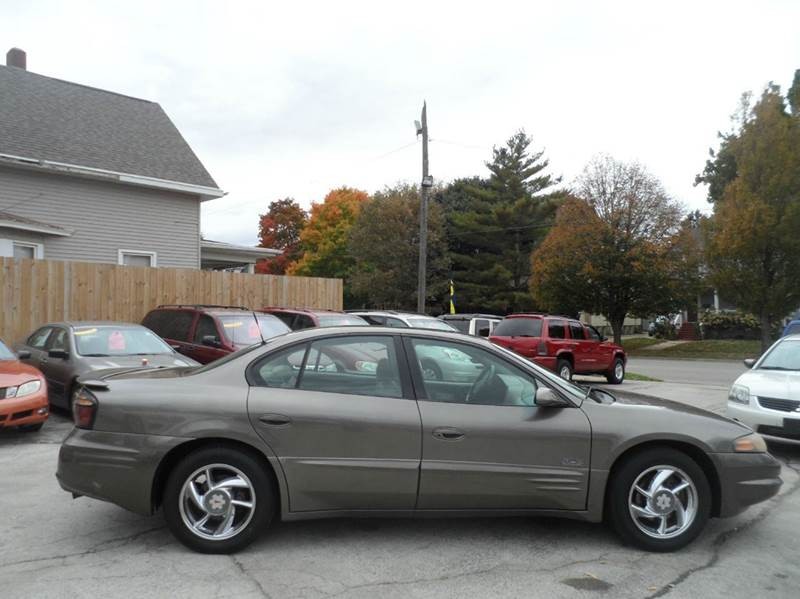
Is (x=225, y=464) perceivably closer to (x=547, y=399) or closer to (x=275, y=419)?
(x=275, y=419)

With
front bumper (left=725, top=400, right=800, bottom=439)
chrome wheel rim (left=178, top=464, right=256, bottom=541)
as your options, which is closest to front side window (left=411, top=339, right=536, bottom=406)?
chrome wheel rim (left=178, top=464, right=256, bottom=541)

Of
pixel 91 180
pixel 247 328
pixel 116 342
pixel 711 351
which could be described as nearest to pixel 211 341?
pixel 247 328

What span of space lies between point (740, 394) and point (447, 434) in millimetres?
5204

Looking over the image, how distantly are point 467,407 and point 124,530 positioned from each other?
8.35 feet

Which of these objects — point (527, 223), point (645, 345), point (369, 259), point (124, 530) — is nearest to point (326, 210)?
point (369, 259)

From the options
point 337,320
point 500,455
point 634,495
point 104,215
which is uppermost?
point 104,215

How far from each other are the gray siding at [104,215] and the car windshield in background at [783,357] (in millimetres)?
15178

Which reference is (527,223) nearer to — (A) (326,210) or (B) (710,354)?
(B) (710,354)

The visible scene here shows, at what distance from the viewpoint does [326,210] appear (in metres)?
57.0

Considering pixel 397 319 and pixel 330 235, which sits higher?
pixel 330 235

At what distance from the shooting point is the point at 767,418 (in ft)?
23.7

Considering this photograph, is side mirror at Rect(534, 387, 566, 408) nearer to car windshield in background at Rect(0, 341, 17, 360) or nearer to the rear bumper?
the rear bumper

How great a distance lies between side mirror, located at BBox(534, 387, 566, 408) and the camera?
426 centimetres

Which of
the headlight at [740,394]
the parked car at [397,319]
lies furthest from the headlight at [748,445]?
the parked car at [397,319]
